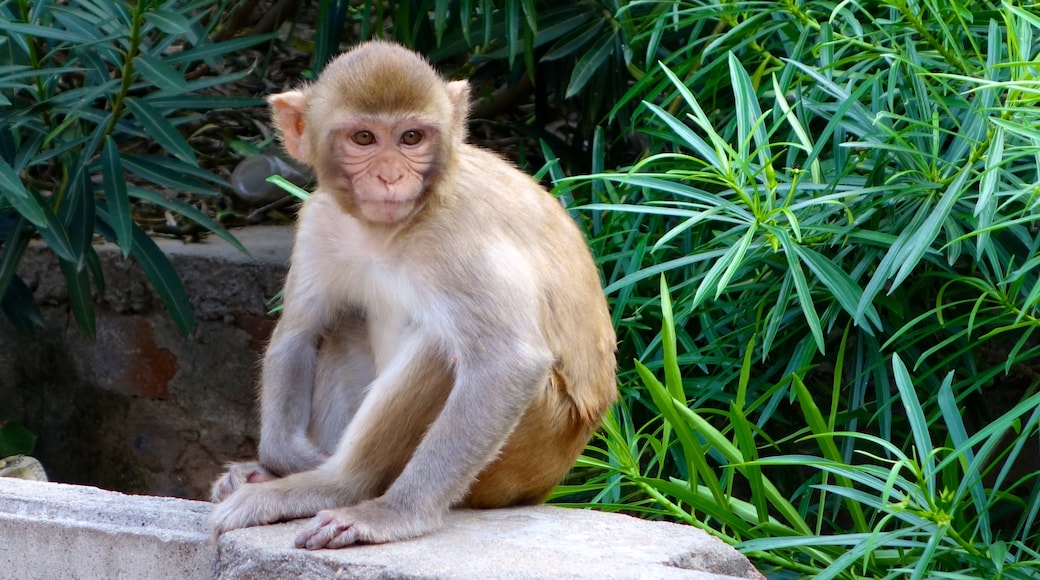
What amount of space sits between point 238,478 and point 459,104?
1102mm

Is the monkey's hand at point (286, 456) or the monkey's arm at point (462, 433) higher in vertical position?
the monkey's arm at point (462, 433)

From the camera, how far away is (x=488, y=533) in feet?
9.84

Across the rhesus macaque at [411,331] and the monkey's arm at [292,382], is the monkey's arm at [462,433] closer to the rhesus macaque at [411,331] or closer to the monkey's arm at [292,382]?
the rhesus macaque at [411,331]

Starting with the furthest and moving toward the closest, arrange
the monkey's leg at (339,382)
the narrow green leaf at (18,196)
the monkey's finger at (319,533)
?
the narrow green leaf at (18,196)
the monkey's leg at (339,382)
the monkey's finger at (319,533)

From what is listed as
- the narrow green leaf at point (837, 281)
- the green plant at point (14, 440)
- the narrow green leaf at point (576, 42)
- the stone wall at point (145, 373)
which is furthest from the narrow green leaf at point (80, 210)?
the narrow green leaf at point (837, 281)

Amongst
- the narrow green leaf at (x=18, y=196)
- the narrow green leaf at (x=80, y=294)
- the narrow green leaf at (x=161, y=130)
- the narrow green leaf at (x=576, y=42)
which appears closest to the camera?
the narrow green leaf at (x=18, y=196)

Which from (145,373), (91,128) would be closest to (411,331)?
(91,128)

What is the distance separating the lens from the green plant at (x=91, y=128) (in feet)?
15.8

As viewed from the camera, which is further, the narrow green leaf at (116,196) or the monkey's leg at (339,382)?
the narrow green leaf at (116,196)

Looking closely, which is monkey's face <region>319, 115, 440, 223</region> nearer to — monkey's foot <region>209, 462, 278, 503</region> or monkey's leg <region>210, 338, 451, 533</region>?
monkey's leg <region>210, 338, 451, 533</region>

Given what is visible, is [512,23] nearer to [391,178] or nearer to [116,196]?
[116,196]

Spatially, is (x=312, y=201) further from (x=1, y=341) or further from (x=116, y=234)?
(x=1, y=341)

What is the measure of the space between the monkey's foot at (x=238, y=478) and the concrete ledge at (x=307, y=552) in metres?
0.07

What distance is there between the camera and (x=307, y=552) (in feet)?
9.17
